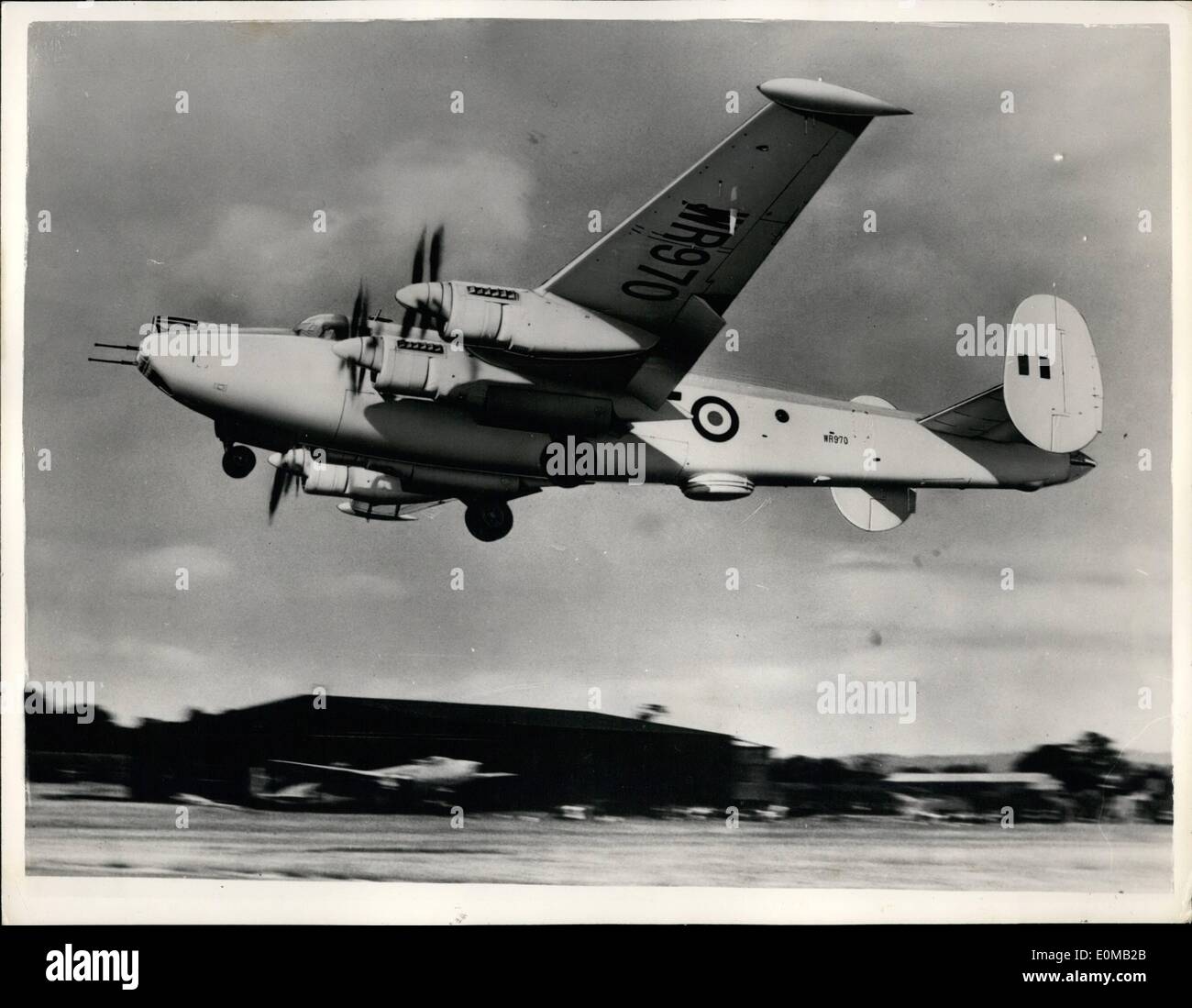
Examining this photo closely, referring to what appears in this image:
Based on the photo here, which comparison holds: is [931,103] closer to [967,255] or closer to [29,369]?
[967,255]

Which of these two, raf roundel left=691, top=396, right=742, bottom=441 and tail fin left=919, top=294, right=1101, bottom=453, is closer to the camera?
tail fin left=919, top=294, right=1101, bottom=453

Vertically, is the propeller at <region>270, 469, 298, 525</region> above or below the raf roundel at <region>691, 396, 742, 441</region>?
below

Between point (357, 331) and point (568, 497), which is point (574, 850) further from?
point (357, 331)

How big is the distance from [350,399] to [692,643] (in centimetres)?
322

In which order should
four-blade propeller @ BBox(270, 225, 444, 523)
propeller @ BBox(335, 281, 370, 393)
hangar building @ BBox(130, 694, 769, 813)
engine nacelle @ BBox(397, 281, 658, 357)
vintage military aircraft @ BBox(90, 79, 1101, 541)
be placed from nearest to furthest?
engine nacelle @ BBox(397, 281, 658, 357)
vintage military aircraft @ BBox(90, 79, 1101, 541)
four-blade propeller @ BBox(270, 225, 444, 523)
propeller @ BBox(335, 281, 370, 393)
hangar building @ BBox(130, 694, 769, 813)

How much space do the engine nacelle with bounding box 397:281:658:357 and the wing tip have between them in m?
1.90

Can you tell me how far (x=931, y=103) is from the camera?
8203mm

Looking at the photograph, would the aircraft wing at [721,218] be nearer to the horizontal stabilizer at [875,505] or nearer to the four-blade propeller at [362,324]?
the four-blade propeller at [362,324]

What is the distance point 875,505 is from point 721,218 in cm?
261

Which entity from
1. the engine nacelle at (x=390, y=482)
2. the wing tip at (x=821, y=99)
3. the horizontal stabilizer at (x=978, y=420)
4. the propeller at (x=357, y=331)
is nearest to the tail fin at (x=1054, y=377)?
the horizontal stabilizer at (x=978, y=420)

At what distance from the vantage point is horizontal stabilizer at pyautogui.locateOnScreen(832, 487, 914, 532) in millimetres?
8375

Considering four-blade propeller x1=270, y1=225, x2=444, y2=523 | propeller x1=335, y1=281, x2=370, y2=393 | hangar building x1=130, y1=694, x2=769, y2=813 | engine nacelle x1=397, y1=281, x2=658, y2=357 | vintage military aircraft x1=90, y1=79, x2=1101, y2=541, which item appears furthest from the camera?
hangar building x1=130, y1=694, x2=769, y2=813

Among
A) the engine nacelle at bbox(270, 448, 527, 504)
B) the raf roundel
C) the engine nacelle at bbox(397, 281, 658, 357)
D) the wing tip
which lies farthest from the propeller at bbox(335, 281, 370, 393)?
the wing tip

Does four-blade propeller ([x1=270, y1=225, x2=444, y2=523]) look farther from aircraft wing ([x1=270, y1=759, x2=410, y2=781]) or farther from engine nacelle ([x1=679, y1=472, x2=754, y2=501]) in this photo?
engine nacelle ([x1=679, y1=472, x2=754, y2=501])
